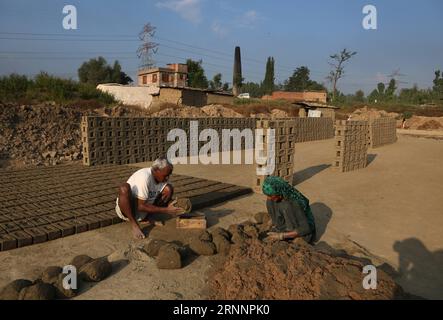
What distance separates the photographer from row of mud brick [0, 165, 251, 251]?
4.03 meters

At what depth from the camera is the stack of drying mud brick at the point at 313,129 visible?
576 inches

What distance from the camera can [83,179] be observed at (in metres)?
6.78

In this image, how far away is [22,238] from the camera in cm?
372

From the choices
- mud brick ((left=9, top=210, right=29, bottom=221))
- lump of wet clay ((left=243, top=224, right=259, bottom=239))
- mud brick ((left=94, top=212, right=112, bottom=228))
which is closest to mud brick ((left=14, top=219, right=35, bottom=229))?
mud brick ((left=9, top=210, right=29, bottom=221))

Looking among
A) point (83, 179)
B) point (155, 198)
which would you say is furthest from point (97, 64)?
point (155, 198)

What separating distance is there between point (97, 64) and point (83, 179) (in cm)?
3723

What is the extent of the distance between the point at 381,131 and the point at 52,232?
40.2 feet

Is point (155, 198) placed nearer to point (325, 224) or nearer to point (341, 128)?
point (325, 224)

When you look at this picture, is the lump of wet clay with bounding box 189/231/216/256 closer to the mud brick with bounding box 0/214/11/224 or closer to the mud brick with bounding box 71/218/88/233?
the mud brick with bounding box 71/218/88/233

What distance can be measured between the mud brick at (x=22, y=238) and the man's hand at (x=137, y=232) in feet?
3.50

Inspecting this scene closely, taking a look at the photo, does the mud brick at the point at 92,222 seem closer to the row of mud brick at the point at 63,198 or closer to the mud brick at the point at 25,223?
the row of mud brick at the point at 63,198

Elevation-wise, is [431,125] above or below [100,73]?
below

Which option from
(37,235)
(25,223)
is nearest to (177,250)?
(37,235)

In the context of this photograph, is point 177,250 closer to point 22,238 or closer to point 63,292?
point 63,292
